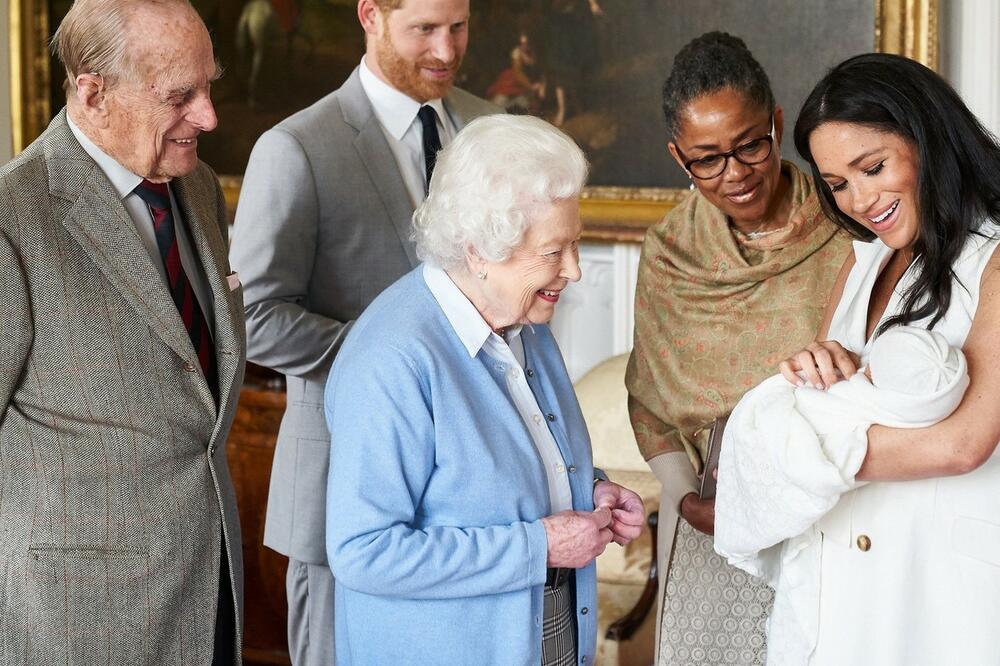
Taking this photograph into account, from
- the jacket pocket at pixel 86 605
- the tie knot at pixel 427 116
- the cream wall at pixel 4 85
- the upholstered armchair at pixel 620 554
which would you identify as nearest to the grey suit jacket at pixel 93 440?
the jacket pocket at pixel 86 605

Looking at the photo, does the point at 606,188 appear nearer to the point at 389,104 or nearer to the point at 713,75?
the point at 389,104

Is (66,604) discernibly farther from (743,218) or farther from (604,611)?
(604,611)

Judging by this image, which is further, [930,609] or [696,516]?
[696,516]

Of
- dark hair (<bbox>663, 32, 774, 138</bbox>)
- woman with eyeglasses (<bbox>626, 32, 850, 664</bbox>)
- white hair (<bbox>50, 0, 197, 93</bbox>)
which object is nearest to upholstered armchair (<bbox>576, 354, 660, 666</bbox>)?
woman with eyeglasses (<bbox>626, 32, 850, 664</bbox>)

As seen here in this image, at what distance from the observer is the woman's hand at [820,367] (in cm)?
202

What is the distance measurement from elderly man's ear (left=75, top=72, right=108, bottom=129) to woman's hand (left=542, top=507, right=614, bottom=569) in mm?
1105

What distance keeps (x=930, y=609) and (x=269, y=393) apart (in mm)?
2986

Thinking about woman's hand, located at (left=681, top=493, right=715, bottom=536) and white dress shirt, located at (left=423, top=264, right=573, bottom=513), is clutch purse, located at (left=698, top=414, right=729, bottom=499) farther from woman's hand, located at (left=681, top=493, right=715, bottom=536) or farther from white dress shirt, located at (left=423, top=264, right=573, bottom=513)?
white dress shirt, located at (left=423, top=264, right=573, bottom=513)

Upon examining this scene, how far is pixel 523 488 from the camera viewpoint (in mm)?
2090

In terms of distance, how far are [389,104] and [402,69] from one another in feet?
0.32

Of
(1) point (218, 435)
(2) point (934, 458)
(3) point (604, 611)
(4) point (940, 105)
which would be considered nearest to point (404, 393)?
(1) point (218, 435)

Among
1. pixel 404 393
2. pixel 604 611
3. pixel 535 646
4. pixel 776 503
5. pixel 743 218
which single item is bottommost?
pixel 604 611

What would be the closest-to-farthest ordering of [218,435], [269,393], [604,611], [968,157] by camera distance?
[968,157] < [218,435] < [604,611] < [269,393]

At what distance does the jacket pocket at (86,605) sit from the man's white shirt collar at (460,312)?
2.33ft
